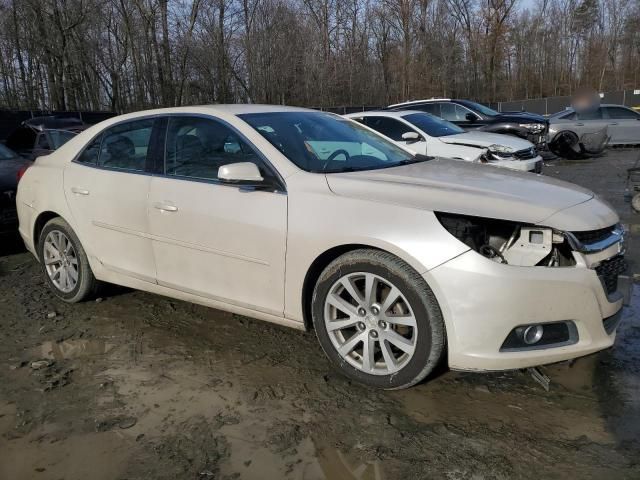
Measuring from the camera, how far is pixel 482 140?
9.23 meters

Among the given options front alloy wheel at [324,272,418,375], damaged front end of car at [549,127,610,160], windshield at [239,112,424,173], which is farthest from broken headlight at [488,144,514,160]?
damaged front end of car at [549,127,610,160]

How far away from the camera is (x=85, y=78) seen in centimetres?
2969

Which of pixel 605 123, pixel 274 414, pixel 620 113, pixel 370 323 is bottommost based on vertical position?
pixel 274 414

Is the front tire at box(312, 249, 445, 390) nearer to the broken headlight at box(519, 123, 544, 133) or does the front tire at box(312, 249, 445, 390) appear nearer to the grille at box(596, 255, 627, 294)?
the grille at box(596, 255, 627, 294)

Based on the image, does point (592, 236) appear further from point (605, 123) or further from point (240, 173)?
point (605, 123)

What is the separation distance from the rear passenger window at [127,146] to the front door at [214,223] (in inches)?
9.8

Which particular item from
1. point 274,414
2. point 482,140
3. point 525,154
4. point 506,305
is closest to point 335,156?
point 506,305

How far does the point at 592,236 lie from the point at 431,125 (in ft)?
24.0

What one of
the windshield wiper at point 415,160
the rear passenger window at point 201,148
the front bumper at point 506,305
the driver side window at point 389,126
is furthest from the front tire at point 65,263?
the driver side window at point 389,126

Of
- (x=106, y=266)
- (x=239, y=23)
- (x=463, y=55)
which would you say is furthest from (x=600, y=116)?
(x=463, y=55)

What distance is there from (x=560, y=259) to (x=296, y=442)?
1.62 metres

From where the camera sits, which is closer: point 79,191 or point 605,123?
point 79,191

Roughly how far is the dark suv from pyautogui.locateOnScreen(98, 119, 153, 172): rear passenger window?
9.25m

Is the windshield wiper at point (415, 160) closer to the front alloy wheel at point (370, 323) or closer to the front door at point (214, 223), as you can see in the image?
the front door at point (214, 223)
